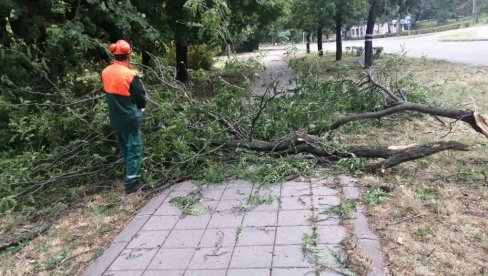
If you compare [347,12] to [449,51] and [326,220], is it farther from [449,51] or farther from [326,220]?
[326,220]

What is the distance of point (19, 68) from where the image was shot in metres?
7.24

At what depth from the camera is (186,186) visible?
5.21 meters

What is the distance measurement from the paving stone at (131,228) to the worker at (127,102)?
0.78 metres

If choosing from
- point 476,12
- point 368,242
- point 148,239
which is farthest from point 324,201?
point 476,12

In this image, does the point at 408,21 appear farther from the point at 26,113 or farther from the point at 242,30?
the point at 26,113

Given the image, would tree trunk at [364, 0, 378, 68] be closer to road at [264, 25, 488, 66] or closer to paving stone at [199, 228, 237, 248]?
road at [264, 25, 488, 66]

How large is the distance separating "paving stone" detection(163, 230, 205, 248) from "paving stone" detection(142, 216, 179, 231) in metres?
0.16

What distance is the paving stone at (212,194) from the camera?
15.8 ft

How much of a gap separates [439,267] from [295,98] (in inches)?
163

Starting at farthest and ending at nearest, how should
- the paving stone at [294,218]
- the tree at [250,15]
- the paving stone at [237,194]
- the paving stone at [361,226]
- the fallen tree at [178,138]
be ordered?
1. the tree at [250,15]
2. the fallen tree at [178,138]
3. the paving stone at [237,194]
4. the paving stone at [294,218]
5. the paving stone at [361,226]

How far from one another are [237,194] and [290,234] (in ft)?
3.80

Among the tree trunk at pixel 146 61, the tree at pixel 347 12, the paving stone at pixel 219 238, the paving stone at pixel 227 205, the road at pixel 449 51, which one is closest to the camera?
the paving stone at pixel 219 238

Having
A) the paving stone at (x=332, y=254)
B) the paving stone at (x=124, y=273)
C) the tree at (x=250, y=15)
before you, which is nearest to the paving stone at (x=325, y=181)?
the paving stone at (x=332, y=254)

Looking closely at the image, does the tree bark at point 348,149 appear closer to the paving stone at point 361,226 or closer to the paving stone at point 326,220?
the paving stone at point 361,226
